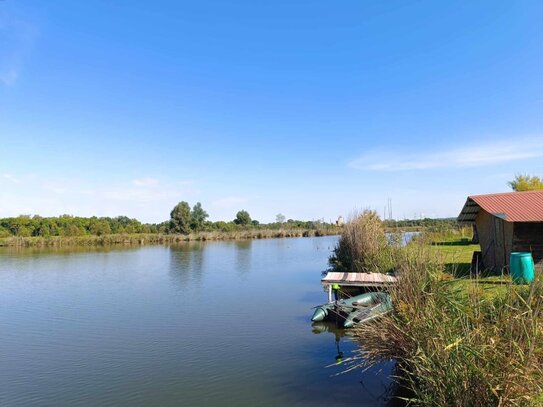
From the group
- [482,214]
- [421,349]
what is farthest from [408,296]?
[482,214]

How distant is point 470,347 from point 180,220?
6187cm

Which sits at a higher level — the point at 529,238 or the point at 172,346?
the point at 529,238

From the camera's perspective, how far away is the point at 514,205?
14.2 metres

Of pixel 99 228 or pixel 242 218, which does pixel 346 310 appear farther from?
pixel 242 218

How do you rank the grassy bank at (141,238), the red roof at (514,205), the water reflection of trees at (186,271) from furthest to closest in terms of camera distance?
the grassy bank at (141,238) < the water reflection of trees at (186,271) < the red roof at (514,205)

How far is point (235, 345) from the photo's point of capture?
10445 millimetres

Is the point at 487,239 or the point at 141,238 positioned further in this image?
the point at 141,238

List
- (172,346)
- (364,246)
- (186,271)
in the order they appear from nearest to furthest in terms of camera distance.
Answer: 1. (172,346)
2. (364,246)
3. (186,271)

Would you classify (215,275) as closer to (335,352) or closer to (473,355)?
(335,352)

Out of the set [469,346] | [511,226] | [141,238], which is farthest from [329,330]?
[141,238]

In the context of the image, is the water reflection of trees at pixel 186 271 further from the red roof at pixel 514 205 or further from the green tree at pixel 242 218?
the green tree at pixel 242 218

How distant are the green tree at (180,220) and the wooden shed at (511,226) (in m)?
52.0

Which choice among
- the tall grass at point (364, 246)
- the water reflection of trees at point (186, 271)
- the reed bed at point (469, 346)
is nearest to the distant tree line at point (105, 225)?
the water reflection of trees at point (186, 271)

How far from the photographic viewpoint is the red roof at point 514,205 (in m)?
13.3
